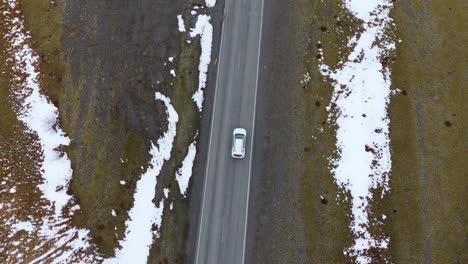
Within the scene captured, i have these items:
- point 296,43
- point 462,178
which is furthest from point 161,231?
point 462,178

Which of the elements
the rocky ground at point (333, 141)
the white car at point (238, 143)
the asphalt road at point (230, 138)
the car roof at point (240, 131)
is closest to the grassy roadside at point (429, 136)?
the rocky ground at point (333, 141)

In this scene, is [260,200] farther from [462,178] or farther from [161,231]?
[462,178]

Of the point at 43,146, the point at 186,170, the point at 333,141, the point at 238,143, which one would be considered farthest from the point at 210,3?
the point at 43,146

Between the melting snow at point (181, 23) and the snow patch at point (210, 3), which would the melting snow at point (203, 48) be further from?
the snow patch at point (210, 3)

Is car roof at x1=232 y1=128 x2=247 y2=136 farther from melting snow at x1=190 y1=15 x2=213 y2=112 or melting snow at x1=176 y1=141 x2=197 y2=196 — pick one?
melting snow at x1=190 y1=15 x2=213 y2=112

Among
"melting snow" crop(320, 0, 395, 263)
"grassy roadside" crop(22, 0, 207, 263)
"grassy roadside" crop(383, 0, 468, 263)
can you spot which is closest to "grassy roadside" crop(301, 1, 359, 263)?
"melting snow" crop(320, 0, 395, 263)
